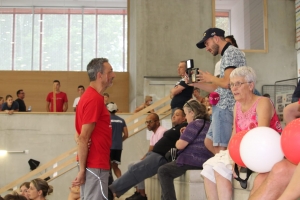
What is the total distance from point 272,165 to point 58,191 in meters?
7.39

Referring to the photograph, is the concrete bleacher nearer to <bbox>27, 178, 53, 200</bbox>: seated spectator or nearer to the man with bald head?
the man with bald head

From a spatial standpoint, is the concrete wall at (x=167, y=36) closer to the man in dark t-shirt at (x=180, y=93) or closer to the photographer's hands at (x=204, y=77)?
the man in dark t-shirt at (x=180, y=93)

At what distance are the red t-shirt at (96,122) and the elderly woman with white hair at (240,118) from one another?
0.81m

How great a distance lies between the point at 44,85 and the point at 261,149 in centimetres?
1195

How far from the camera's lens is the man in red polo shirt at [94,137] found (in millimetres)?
3770

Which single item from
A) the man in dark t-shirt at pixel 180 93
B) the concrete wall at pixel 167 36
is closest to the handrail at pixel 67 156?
the concrete wall at pixel 167 36

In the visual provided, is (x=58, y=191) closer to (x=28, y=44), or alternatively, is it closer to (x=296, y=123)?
(x=28, y=44)

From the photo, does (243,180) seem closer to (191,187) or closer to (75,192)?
(191,187)

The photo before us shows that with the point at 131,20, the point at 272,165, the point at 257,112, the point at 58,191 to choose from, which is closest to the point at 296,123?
the point at 272,165

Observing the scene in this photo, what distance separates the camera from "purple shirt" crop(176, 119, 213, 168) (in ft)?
17.6

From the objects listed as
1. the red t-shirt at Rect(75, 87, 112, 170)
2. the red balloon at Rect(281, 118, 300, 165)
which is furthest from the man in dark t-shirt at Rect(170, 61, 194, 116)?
the red balloon at Rect(281, 118, 300, 165)

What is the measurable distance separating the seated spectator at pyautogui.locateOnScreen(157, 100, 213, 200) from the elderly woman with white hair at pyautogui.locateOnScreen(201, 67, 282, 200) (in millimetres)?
1374

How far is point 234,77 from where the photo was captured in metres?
3.88

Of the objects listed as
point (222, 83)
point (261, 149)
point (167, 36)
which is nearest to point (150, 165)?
point (222, 83)
